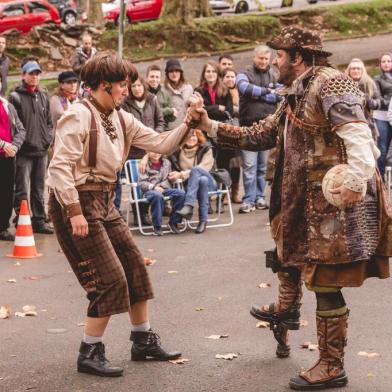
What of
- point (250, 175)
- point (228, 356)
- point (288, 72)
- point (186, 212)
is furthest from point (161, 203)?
point (288, 72)

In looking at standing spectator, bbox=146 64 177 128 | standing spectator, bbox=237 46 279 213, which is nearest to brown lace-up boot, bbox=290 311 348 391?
standing spectator, bbox=237 46 279 213

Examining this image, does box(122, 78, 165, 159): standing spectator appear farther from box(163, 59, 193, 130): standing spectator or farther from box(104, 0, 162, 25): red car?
box(104, 0, 162, 25): red car

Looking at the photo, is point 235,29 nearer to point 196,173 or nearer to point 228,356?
point 196,173

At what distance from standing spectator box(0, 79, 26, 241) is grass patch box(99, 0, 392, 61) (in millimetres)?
15751

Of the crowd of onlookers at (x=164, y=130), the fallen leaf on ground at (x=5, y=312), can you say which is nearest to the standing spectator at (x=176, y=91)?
the crowd of onlookers at (x=164, y=130)

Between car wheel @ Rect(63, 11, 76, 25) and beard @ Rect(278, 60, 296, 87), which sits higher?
beard @ Rect(278, 60, 296, 87)

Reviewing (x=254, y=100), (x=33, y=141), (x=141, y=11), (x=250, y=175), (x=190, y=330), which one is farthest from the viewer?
(x=141, y=11)

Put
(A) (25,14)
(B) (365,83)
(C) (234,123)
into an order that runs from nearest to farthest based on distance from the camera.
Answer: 1. (C) (234,123)
2. (B) (365,83)
3. (A) (25,14)

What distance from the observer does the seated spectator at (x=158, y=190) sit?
496 inches

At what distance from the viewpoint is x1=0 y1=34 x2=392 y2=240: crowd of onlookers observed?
12.3 m

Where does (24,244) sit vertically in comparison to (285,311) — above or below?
below

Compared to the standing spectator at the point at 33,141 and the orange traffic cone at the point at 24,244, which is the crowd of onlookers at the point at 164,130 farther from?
the orange traffic cone at the point at 24,244

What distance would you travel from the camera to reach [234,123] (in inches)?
561

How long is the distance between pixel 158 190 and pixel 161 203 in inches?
7.8
